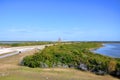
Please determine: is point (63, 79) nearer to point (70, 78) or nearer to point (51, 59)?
point (70, 78)

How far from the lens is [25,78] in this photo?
54.6ft

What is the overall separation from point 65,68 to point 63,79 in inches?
240

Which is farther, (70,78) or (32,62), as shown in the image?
(32,62)

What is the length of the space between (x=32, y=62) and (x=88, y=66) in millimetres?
5715

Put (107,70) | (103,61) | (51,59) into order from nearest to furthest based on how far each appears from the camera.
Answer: (107,70) → (103,61) → (51,59)

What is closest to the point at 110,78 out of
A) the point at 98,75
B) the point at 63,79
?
the point at 98,75

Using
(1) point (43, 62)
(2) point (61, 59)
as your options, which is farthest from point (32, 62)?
(2) point (61, 59)

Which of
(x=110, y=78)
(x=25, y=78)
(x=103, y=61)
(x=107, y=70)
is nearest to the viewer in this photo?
(x=25, y=78)

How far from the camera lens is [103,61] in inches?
883

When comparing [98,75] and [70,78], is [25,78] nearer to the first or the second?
[70,78]

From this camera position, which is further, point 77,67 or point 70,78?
point 77,67

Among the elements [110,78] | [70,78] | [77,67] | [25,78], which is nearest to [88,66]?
[77,67]

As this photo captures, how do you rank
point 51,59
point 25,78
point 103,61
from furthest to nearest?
1. point 51,59
2. point 103,61
3. point 25,78

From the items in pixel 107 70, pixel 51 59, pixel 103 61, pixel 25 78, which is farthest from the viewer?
pixel 51 59
